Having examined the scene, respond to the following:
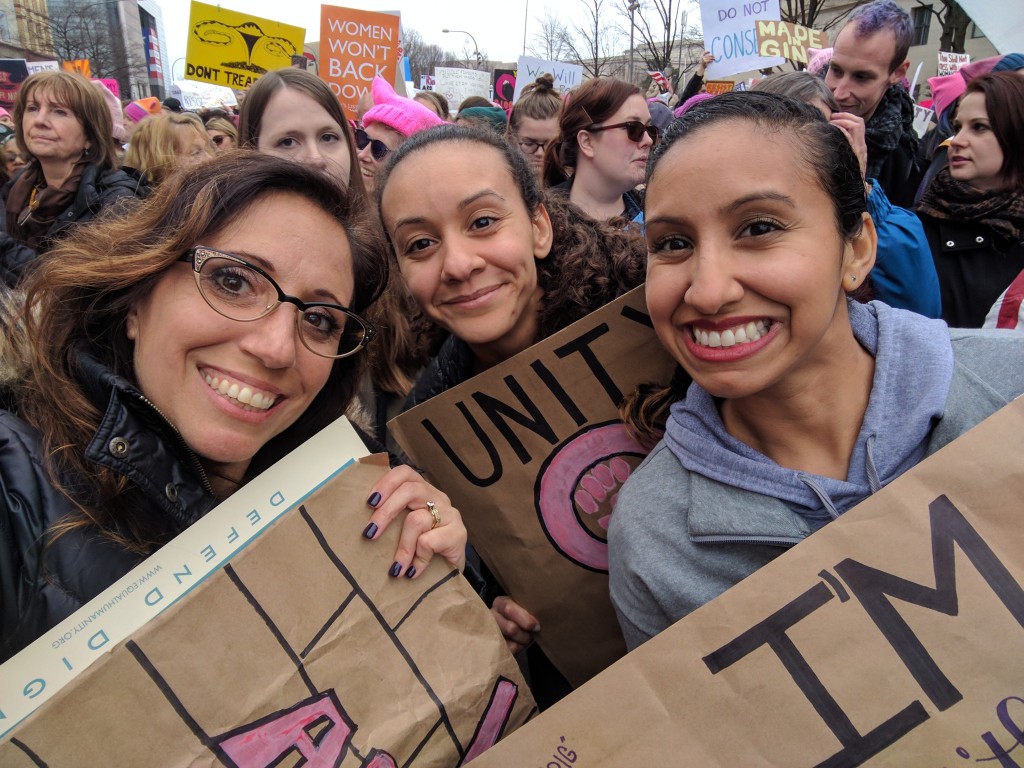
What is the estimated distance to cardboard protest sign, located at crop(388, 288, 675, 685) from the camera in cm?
187

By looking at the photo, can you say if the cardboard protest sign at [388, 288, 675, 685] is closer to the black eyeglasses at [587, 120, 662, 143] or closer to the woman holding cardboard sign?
the woman holding cardboard sign

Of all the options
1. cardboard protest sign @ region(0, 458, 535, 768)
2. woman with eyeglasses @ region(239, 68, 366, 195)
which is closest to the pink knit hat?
woman with eyeglasses @ region(239, 68, 366, 195)

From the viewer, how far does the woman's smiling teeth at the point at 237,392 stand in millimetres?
1408

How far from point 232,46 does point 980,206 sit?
23.4 feet

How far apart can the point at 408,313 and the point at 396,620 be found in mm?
1646

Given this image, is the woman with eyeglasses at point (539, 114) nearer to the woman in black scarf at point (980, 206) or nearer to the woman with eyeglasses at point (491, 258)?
the woman in black scarf at point (980, 206)

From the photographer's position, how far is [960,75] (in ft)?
19.5

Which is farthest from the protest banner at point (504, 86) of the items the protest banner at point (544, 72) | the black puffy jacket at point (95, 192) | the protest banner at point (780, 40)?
the black puffy jacket at point (95, 192)

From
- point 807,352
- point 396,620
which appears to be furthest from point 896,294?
point 396,620

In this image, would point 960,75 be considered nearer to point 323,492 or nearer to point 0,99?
point 323,492

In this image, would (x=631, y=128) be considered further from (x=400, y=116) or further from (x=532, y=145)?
(x=532, y=145)

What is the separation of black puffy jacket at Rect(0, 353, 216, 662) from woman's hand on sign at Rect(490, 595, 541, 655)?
3.03 feet

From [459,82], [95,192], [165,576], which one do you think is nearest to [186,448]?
[165,576]

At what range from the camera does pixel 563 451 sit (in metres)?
1.88
